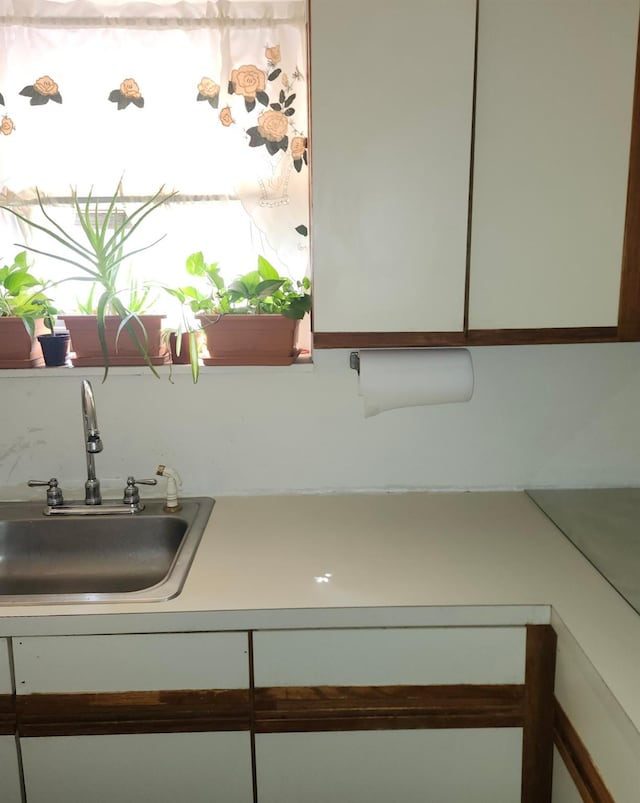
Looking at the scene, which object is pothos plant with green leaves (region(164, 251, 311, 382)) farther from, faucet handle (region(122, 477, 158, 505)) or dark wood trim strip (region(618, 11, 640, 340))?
dark wood trim strip (region(618, 11, 640, 340))

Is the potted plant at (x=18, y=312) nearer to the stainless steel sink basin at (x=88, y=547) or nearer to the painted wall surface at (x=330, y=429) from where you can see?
the painted wall surface at (x=330, y=429)

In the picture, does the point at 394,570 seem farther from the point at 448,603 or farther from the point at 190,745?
the point at 190,745

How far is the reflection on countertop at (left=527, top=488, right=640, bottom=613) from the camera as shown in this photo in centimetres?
142

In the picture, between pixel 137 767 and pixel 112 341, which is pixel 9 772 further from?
pixel 112 341

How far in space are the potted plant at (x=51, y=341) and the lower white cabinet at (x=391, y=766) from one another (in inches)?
40.7

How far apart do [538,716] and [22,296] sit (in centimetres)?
149

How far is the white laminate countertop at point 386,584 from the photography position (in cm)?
130

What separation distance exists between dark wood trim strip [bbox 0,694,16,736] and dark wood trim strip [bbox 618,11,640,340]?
1.42 meters

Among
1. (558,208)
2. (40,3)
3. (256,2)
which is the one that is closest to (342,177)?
(558,208)

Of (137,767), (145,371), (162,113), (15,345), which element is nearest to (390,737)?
(137,767)

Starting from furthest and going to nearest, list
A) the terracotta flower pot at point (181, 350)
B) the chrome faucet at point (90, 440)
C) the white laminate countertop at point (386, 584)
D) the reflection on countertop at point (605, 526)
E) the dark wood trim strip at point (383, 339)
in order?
the terracotta flower pot at point (181, 350), the chrome faucet at point (90, 440), the dark wood trim strip at point (383, 339), the reflection on countertop at point (605, 526), the white laminate countertop at point (386, 584)

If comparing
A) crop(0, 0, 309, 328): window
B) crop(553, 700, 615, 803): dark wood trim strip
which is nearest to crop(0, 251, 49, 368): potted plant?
crop(0, 0, 309, 328): window

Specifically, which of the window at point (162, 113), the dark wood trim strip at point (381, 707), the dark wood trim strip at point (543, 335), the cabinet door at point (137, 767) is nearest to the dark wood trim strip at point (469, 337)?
the dark wood trim strip at point (543, 335)

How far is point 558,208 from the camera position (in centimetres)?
150
